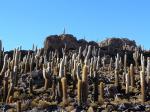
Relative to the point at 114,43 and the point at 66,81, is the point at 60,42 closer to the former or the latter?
the point at 114,43

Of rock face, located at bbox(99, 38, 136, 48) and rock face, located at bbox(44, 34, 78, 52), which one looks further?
rock face, located at bbox(99, 38, 136, 48)

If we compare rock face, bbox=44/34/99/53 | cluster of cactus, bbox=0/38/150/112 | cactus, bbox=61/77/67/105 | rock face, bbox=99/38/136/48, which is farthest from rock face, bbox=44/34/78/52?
cactus, bbox=61/77/67/105

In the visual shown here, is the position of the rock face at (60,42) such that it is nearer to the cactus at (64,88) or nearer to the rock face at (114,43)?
the rock face at (114,43)

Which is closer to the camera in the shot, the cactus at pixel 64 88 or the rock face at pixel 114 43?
the cactus at pixel 64 88

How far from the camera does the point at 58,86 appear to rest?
28.0 metres

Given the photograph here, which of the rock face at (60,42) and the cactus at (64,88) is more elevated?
the rock face at (60,42)

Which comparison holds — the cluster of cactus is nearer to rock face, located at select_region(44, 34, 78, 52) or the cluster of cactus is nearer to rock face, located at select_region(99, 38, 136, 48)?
rock face, located at select_region(44, 34, 78, 52)

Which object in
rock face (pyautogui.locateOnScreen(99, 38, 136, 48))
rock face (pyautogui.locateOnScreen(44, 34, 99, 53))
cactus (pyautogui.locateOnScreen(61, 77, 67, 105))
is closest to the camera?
cactus (pyautogui.locateOnScreen(61, 77, 67, 105))

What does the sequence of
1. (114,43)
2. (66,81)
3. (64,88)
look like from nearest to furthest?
(64,88) < (66,81) < (114,43)

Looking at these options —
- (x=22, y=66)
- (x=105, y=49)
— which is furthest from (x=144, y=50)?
(x=22, y=66)

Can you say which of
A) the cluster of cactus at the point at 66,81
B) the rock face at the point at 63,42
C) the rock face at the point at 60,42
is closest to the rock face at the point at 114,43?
the rock face at the point at 63,42

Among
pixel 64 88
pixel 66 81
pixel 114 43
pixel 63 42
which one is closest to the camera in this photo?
pixel 64 88

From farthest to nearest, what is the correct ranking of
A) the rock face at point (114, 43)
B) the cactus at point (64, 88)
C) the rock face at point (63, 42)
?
the rock face at point (114, 43) → the rock face at point (63, 42) → the cactus at point (64, 88)

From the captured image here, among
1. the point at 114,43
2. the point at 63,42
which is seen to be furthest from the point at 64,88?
the point at 114,43
